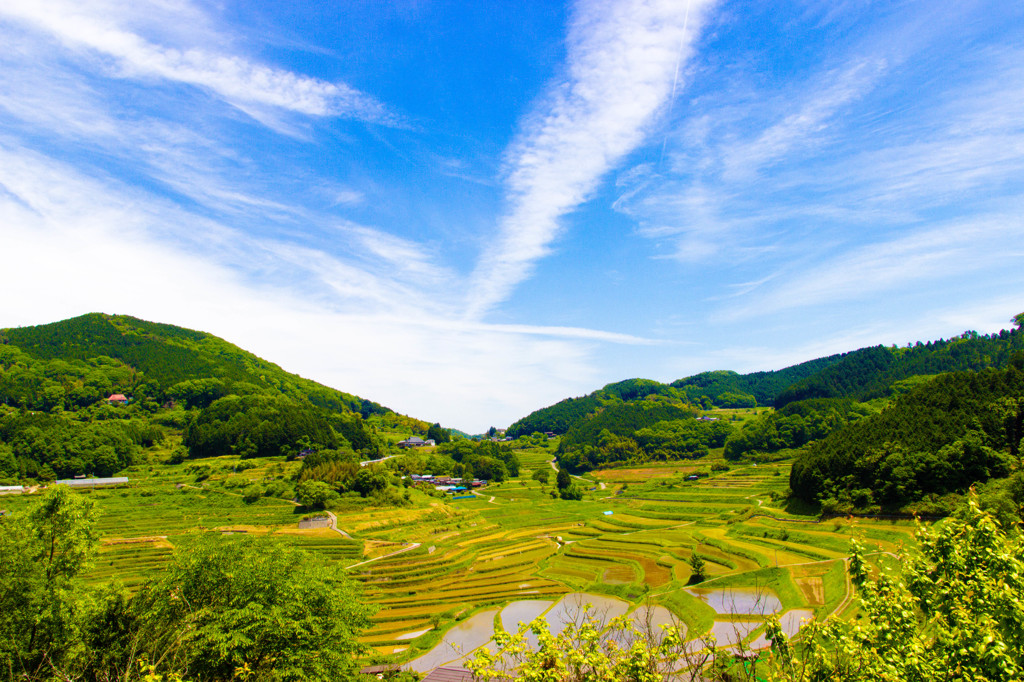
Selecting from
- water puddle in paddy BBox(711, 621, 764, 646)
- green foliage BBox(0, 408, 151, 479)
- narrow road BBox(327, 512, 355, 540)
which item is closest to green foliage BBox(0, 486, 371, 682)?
water puddle in paddy BBox(711, 621, 764, 646)

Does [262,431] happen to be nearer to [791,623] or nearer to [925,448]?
[791,623]

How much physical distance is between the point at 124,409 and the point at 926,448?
18282cm

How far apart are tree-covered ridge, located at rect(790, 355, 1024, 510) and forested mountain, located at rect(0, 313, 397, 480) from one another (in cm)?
10655

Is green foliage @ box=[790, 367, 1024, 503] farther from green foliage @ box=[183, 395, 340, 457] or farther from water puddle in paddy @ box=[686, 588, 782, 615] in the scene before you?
green foliage @ box=[183, 395, 340, 457]

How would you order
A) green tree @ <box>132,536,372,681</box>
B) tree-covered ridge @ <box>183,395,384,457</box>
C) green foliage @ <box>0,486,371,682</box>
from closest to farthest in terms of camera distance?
1. green foliage @ <box>0,486,371,682</box>
2. green tree @ <box>132,536,372,681</box>
3. tree-covered ridge @ <box>183,395,384,457</box>

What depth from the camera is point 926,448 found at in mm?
52594

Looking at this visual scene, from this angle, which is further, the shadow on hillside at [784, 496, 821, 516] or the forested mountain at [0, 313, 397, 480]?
the forested mountain at [0, 313, 397, 480]

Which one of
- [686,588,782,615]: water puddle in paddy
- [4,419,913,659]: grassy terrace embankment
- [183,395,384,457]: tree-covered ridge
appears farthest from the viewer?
[183,395,384,457]: tree-covered ridge

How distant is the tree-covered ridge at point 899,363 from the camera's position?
12962 centimetres

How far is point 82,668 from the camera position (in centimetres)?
1902

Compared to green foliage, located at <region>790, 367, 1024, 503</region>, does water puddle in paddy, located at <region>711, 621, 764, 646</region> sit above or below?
below


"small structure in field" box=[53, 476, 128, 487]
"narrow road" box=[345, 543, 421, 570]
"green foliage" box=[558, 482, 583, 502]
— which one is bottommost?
"green foliage" box=[558, 482, 583, 502]

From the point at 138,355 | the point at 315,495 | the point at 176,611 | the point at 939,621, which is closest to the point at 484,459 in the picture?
the point at 315,495

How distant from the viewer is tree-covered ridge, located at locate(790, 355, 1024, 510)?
160 ft
